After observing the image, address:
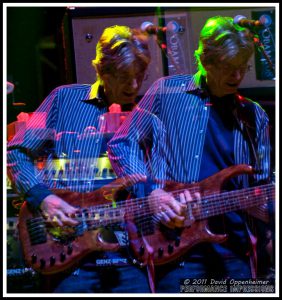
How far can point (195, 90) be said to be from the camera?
334cm

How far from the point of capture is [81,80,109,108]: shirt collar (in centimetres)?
332

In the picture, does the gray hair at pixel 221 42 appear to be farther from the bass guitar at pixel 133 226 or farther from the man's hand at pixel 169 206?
the man's hand at pixel 169 206

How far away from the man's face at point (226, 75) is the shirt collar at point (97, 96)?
0.67 m

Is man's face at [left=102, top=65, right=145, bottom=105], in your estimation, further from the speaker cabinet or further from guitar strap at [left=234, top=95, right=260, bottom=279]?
guitar strap at [left=234, top=95, right=260, bottom=279]

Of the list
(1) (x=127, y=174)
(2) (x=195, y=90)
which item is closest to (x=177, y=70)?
(2) (x=195, y=90)

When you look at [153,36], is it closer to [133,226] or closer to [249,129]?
[249,129]

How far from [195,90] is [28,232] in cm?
137

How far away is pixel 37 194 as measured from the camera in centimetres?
328

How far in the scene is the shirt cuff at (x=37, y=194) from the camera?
3.27 meters

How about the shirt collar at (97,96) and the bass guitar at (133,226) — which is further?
the shirt collar at (97,96)

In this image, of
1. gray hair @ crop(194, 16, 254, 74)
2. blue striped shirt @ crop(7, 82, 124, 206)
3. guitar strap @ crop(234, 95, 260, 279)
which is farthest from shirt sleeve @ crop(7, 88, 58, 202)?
guitar strap @ crop(234, 95, 260, 279)

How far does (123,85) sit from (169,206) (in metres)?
0.81

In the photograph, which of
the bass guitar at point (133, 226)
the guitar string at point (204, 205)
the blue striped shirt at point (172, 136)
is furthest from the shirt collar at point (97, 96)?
the guitar string at point (204, 205)

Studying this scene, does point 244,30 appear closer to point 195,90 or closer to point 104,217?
point 195,90
